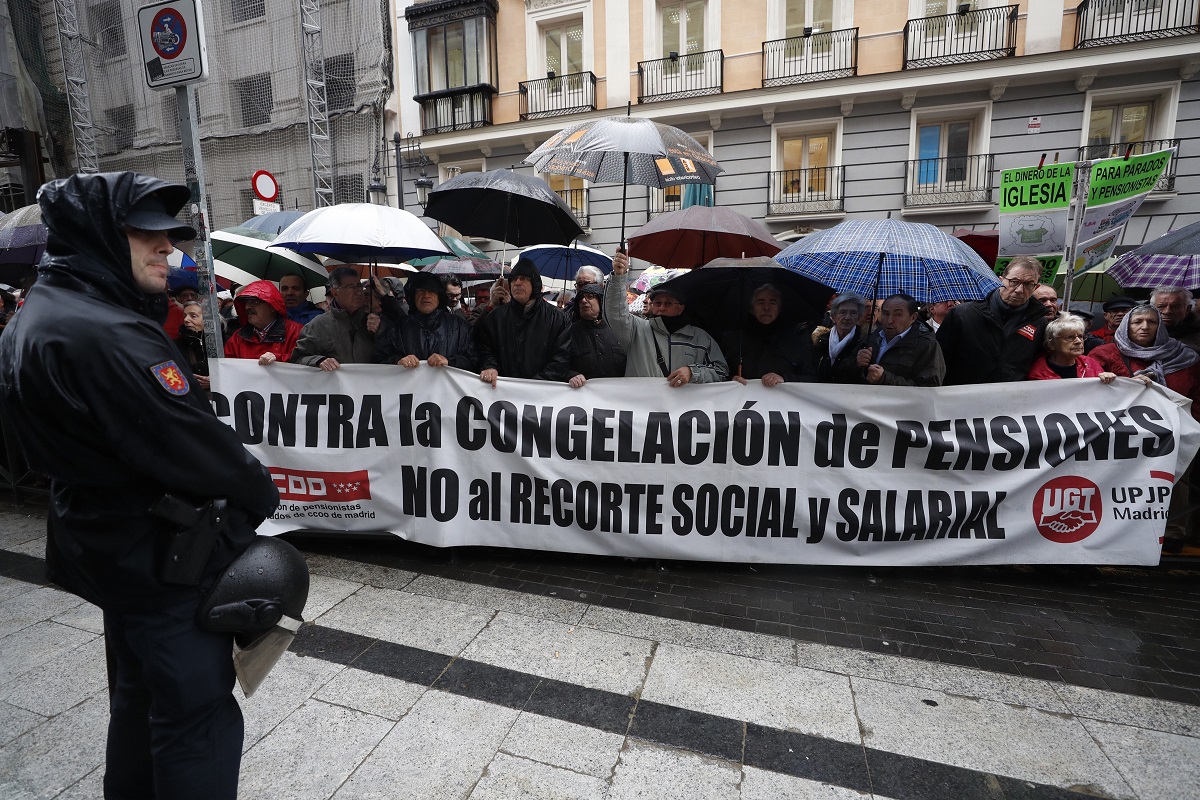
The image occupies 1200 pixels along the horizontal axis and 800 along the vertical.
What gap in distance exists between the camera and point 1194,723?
8.96 ft

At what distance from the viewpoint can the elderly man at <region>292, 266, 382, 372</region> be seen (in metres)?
4.46

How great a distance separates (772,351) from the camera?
4.52 meters

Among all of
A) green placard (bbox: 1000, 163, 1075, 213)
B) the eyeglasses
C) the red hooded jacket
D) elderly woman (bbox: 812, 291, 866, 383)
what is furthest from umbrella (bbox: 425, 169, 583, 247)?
green placard (bbox: 1000, 163, 1075, 213)

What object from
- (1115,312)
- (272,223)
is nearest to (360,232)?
(272,223)

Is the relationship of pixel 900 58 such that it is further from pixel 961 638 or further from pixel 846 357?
pixel 961 638

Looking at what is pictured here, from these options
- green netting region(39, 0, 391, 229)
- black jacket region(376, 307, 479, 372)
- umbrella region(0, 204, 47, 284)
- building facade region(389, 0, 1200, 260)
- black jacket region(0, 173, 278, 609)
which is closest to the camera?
black jacket region(0, 173, 278, 609)

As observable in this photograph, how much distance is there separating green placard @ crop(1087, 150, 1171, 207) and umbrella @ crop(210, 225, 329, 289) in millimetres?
7187

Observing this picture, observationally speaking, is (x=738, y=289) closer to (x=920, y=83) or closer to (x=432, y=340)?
(x=432, y=340)

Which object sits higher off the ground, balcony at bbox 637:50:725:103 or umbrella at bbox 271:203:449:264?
balcony at bbox 637:50:725:103

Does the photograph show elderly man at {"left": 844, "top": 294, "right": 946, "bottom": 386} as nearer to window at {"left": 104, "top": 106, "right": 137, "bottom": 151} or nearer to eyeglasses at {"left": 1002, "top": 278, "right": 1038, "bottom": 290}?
eyeglasses at {"left": 1002, "top": 278, "right": 1038, "bottom": 290}

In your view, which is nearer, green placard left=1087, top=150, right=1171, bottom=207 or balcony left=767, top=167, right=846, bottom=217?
green placard left=1087, top=150, right=1171, bottom=207

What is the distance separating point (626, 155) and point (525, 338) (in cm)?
146

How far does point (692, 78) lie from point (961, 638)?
1462 centimetres

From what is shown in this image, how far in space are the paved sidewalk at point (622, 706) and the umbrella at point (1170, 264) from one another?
2.24m
